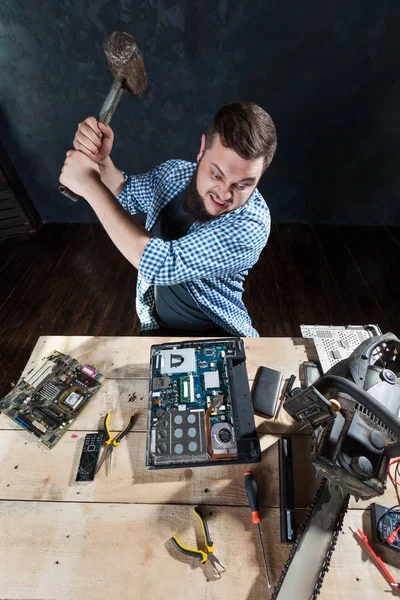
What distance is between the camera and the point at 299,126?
2.61 metres

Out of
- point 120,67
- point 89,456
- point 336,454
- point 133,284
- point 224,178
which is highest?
point 120,67

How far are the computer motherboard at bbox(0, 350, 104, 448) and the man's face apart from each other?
2.35 ft

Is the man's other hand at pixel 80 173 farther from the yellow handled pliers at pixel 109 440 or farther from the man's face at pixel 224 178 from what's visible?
the yellow handled pliers at pixel 109 440

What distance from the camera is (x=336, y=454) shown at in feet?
2.34

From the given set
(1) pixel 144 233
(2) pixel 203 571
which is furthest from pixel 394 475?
(1) pixel 144 233

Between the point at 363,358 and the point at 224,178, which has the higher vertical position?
the point at 224,178

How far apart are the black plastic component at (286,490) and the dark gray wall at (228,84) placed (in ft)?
8.11

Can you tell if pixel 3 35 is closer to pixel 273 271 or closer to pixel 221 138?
pixel 221 138

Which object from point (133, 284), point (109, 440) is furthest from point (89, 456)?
point (133, 284)

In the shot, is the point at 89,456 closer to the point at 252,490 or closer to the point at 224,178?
the point at 252,490

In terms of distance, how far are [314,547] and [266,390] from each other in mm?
399

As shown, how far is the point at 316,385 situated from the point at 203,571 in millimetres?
506

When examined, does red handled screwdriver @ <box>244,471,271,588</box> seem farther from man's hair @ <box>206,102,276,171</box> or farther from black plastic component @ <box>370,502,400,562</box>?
man's hair @ <box>206,102,276,171</box>

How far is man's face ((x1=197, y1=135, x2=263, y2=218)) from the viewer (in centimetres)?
103
